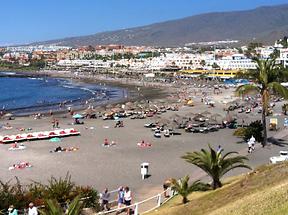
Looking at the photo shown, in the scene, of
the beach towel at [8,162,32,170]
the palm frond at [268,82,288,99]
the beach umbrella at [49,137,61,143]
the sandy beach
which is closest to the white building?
the sandy beach

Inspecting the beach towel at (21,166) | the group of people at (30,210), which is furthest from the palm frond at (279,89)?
the group of people at (30,210)

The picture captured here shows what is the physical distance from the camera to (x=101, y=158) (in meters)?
25.0

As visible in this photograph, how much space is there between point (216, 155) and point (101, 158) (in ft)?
36.6

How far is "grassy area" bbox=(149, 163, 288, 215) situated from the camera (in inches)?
344

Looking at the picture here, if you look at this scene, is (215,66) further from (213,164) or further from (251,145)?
(213,164)

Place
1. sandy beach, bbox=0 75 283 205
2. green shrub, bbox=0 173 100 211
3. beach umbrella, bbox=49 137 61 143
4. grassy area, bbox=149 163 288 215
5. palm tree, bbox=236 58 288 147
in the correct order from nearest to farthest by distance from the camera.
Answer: grassy area, bbox=149 163 288 215 < green shrub, bbox=0 173 100 211 < sandy beach, bbox=0 75 283 205 < palm tree, bbox=236 58 288 147 < beach umbrella, bbox=49 137 61 143

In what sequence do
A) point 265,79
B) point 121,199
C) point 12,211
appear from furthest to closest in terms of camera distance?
point 265,79, point 121,199, point 12,211

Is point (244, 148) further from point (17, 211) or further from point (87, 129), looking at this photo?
point (17, 211)

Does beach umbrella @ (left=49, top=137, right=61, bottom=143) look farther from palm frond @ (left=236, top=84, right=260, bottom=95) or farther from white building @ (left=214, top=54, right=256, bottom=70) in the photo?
white building @ (left=214, top=54, right=256, bottom=70)

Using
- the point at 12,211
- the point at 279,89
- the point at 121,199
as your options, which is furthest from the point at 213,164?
the point at 279,89

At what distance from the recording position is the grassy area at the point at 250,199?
875cm

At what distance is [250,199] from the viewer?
9.65 meters

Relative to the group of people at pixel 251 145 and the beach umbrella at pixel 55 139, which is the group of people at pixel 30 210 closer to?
the group of people at pixel 251 145

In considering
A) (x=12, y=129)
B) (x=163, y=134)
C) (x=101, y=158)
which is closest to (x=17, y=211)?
(x=101, y=158)
